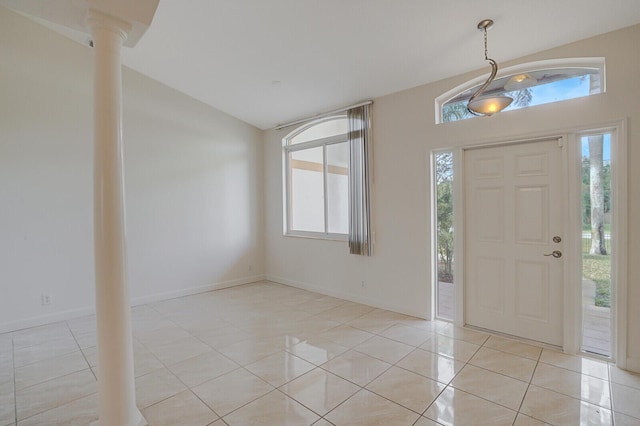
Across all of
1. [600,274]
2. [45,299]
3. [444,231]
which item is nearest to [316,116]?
[444,231]

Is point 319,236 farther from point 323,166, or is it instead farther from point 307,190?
point 323,166

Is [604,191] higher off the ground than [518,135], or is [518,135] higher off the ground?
[518,135]

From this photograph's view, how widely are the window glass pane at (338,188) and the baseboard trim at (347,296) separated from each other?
940mm

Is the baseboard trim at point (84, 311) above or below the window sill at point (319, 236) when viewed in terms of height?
below

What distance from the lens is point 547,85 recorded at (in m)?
3.07

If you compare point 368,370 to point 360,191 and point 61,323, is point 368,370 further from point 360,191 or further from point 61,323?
point 61,323

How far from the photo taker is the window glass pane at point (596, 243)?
9.31ft

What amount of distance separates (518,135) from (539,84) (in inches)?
21.0

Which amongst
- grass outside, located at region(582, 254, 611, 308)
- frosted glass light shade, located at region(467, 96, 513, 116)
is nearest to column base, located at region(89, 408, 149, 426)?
frosted glass light shade, located at region(467, 96, 513, 116)

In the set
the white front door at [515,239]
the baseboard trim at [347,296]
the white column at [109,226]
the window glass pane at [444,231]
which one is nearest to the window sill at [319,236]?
the baseboard trim at [347,296]

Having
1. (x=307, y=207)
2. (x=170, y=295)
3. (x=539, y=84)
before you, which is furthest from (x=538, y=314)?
(x=170, y=295)

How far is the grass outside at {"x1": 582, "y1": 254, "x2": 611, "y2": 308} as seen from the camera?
112 inches

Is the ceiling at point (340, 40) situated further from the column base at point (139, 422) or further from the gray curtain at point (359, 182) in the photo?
the column base at point (139, 422)

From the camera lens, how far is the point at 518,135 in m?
3.14
